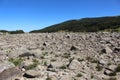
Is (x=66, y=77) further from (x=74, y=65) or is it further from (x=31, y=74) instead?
(x=74, y=65)

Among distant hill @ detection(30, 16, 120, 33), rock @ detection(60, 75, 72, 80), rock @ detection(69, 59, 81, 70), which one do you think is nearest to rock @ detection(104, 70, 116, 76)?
rock @ detection(69, 59, 81, 70)

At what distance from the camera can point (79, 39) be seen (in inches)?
909

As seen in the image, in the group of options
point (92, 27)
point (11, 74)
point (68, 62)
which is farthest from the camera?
point (92, 27)

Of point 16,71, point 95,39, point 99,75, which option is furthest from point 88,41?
point 16,71

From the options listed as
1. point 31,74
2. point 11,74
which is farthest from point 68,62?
point 11,74

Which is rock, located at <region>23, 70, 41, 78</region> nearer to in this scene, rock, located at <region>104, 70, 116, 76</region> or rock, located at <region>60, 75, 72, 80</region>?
rock, located at <region>60, 75, 72, 80</region>

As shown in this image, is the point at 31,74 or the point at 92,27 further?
the point at 92,27

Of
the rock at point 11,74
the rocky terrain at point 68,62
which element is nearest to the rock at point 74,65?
the rocky terrain at point 68,62

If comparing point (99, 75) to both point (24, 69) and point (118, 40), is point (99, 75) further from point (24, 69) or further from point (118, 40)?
point (118, 40)

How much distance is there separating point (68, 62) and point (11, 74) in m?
4.71

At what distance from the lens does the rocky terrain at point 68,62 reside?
1242cm

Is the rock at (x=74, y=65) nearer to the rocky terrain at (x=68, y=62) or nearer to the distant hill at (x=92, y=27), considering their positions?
the rocky terrain at (x=68, y=62)

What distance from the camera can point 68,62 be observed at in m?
15.6

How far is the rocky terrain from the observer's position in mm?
12422
